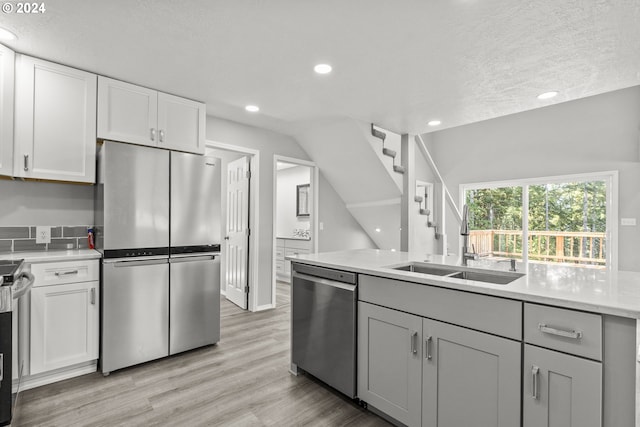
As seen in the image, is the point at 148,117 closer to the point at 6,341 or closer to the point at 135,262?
the point at 135,262

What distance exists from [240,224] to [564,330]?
3692 millimetres

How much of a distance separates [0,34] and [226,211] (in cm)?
300

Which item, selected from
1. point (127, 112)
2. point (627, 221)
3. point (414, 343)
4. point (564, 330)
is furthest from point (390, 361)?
point (627, 221)

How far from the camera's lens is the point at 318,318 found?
2.26 m

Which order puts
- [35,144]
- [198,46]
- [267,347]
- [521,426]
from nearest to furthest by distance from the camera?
[521,426] < [198,46] < [35,144] < [267,347]

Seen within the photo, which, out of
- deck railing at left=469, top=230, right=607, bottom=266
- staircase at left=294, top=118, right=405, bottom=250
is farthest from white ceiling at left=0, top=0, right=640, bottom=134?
deck railing at left=469, top=230, right=607, bottom=266

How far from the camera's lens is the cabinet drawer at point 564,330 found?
1.19 metres

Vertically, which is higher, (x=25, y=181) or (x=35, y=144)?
(x=35, y=144)

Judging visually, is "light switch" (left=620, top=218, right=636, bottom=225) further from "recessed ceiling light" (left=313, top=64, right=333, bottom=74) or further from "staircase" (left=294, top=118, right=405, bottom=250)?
"recessed ceiling light" (left=313, top=64, right=333, bottom=74)

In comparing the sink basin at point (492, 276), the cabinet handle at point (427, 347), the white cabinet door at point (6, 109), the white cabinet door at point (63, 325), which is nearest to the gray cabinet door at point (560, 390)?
the cabinet handle at point (427, 347)

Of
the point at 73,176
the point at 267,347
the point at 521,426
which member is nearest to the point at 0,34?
the point at 73,176

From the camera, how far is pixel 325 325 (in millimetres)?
2215

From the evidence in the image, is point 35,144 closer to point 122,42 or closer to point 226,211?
point 122,42

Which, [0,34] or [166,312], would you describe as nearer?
[0,34]
